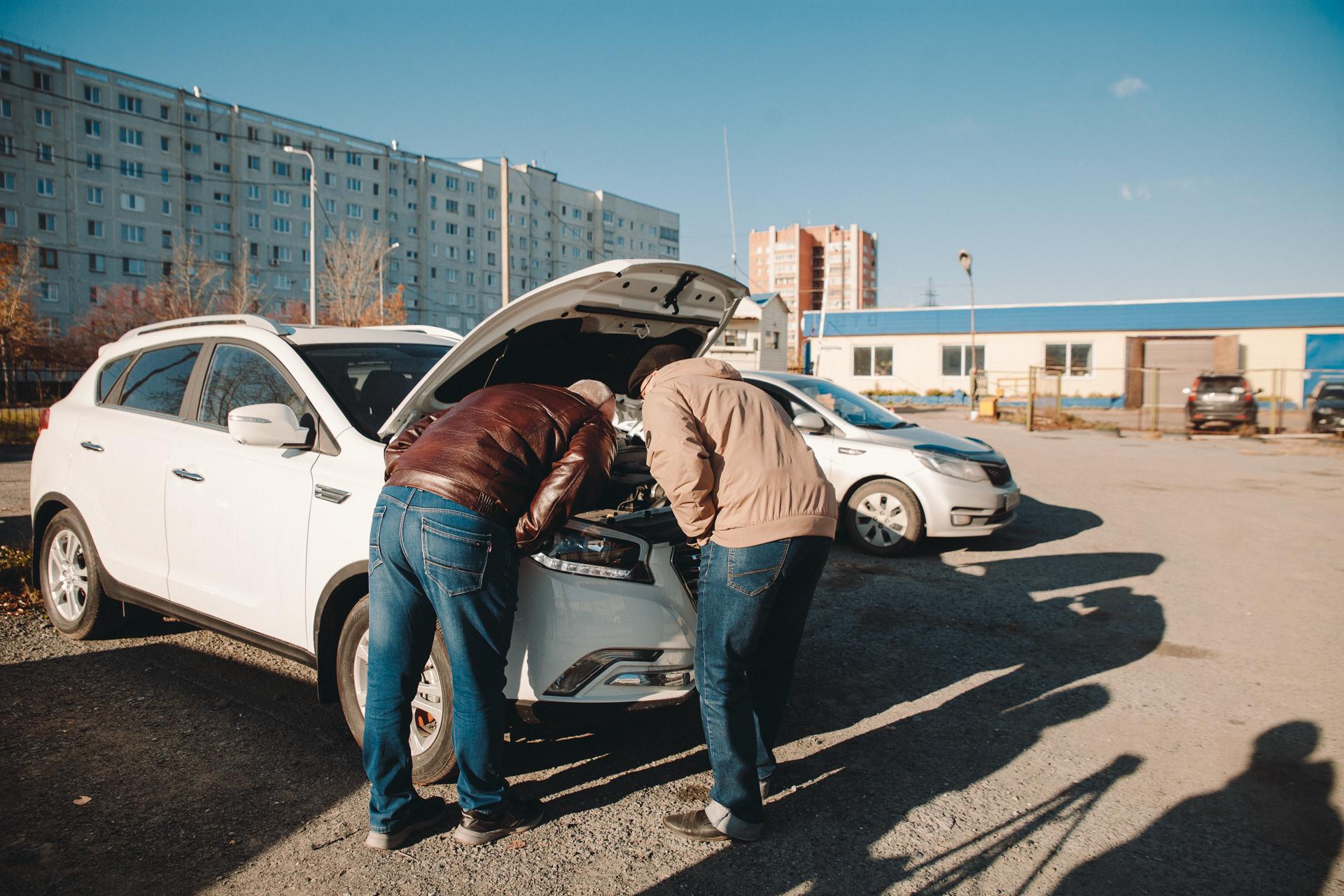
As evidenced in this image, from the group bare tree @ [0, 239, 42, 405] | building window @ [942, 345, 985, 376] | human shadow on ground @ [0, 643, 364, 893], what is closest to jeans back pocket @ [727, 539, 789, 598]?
human shadow on ground @ [0, 643, 364, 893]

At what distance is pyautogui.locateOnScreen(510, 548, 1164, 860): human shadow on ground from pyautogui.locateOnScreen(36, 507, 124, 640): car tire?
2.81 meters

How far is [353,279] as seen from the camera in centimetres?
3462

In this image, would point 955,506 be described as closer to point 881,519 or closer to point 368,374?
point 881,519

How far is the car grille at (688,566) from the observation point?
3.37m

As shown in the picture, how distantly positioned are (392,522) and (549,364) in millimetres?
1507

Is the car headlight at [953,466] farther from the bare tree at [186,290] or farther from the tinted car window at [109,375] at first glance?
the bare tree at [186,290]

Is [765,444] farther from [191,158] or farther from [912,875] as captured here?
[191,158]

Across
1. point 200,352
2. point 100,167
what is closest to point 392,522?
point 200,352

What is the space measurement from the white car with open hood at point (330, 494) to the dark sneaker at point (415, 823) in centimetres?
21

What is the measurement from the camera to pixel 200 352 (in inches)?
176

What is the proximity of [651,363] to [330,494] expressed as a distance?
4.76 feet

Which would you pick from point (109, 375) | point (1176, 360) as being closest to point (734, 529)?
point (109, 375)

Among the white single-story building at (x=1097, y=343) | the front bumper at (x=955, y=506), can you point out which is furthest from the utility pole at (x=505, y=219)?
the white single-story building at (x=1097, y=343)

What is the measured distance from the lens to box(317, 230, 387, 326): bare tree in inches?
1264
